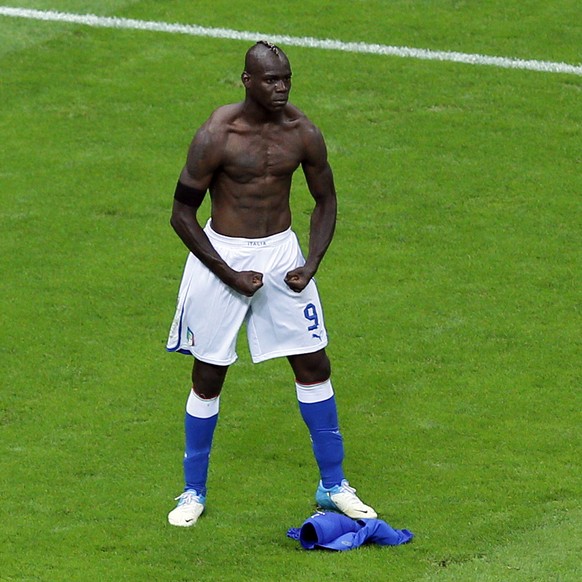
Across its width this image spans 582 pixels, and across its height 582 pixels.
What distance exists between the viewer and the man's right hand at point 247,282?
7859mm

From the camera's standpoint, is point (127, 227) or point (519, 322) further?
point (127, 227)

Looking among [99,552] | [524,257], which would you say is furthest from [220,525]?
[524,257]

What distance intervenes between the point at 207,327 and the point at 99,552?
1.28 meters

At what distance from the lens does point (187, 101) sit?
1329cm

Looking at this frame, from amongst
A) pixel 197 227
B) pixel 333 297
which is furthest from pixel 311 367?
pixel 333 297

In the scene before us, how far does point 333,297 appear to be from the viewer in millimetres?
10703

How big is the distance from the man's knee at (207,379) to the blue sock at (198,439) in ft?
0.14

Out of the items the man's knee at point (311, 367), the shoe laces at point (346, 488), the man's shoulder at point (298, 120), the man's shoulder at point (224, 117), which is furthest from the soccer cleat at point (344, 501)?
the man's shoulder at point (224, 117)

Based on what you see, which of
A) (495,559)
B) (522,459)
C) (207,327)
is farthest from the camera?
(522,459)

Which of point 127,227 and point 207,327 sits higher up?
point 207,327

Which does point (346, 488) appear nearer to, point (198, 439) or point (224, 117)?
point (198, 439)

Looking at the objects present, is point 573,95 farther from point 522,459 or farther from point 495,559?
point 495,559

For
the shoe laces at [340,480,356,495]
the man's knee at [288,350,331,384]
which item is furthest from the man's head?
the shoe laces at [340,480,356,495]

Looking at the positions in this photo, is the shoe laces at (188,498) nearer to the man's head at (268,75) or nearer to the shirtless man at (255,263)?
the shirtless man at (255,263)
